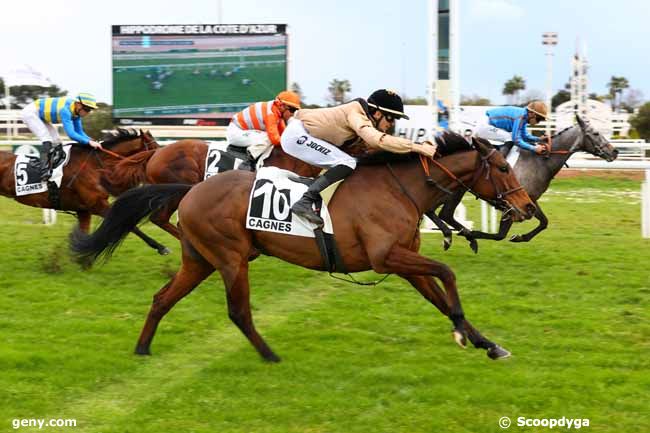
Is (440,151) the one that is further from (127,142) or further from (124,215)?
(127,142)

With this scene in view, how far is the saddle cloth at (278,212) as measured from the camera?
5641 millimetres

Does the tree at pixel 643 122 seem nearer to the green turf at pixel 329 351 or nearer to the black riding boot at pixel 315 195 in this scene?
the green turf at pixel 329 351

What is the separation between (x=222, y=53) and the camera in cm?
1911

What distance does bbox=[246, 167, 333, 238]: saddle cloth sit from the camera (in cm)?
564

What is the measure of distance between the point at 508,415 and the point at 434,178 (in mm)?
1812

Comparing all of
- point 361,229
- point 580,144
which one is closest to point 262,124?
point 361,229

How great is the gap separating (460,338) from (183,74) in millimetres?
14808

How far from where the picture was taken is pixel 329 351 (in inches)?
230

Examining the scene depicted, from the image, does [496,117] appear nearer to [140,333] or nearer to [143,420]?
[140,333]

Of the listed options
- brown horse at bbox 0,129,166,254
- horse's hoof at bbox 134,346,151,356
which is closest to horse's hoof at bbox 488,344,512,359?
horse's hoof at bbox 134,346,151,356

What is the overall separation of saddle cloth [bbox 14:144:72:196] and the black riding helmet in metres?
4.67

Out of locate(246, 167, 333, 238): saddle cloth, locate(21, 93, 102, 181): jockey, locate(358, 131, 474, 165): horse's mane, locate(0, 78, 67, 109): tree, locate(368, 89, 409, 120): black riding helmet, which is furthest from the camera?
locate(0, 78, 67, 109): tree

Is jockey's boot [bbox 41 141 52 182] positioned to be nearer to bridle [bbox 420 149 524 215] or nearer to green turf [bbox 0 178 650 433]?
green turf [bbox 0 178 650 433]

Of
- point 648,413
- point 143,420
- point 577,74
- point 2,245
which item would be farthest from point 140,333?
point 577,74
